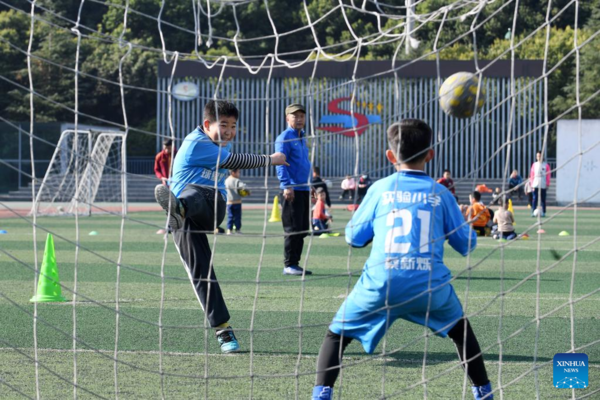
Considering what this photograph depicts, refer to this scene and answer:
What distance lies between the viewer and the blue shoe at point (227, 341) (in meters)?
5.21

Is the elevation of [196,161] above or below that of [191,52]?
below

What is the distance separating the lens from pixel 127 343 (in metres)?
5.37

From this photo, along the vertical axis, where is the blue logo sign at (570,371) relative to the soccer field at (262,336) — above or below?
above

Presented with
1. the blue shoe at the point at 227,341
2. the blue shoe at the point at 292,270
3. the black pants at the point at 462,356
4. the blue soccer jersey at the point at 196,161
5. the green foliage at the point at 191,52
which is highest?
the green foliage at the point at 191,52

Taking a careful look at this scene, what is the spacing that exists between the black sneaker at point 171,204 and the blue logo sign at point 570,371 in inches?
86.4

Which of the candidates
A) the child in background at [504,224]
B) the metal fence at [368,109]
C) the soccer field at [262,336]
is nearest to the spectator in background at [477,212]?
the child in background at [504,224]

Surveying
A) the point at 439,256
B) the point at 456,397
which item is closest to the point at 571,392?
the point at 456,397

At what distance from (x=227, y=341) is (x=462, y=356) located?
181 cm

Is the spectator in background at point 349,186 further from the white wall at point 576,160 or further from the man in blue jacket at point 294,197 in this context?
A: the man in blue jacket at point 294,197

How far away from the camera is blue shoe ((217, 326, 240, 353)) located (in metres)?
5.21

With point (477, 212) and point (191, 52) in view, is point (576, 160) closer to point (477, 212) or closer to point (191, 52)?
point (477, 212)

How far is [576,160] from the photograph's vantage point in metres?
28.0

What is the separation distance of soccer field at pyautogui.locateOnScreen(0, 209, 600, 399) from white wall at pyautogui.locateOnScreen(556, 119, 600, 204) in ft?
57.4

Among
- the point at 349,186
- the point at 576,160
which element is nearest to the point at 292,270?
the point at 576,160
